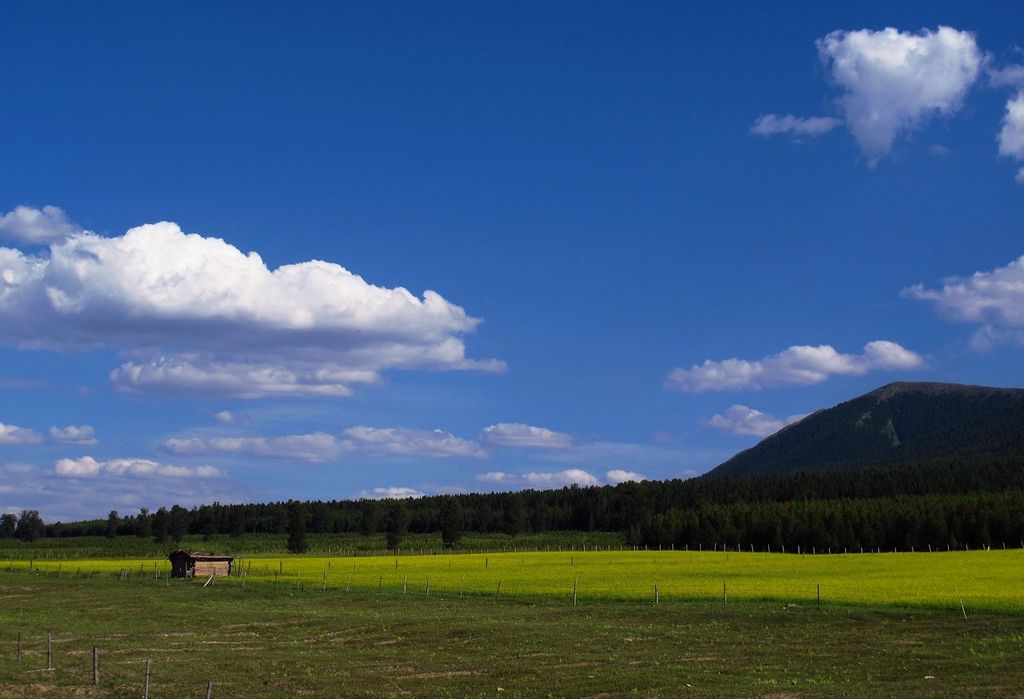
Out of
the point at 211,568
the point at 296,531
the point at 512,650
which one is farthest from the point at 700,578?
the point at 296,531

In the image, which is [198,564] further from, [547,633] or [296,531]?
[296,531]

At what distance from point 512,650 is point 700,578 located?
3789 centimetres

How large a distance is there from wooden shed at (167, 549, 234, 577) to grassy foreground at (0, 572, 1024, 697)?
3084 centimetres

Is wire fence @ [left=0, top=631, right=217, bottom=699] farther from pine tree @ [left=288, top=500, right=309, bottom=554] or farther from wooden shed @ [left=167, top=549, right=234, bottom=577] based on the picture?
pine tree @ [left=288, top=500, right=309, bottom=554]

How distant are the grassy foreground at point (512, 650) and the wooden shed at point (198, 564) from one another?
3084 centimetres

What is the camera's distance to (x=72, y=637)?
48.2m

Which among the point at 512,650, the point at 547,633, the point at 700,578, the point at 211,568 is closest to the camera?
the point at 512,650

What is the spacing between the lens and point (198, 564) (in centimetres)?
9838

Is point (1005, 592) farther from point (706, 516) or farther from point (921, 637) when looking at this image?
point (706, 516)

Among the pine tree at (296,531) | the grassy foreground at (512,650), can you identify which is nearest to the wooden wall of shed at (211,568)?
the grassy foreground at (512,650)

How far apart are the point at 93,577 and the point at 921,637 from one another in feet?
284

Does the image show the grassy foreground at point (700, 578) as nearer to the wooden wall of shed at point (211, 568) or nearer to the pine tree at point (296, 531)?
the wooden wall of shed at point (211, 568)

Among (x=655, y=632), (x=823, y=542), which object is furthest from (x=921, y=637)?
(x=823, y=542)

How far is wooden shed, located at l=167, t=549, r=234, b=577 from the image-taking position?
97.9m
